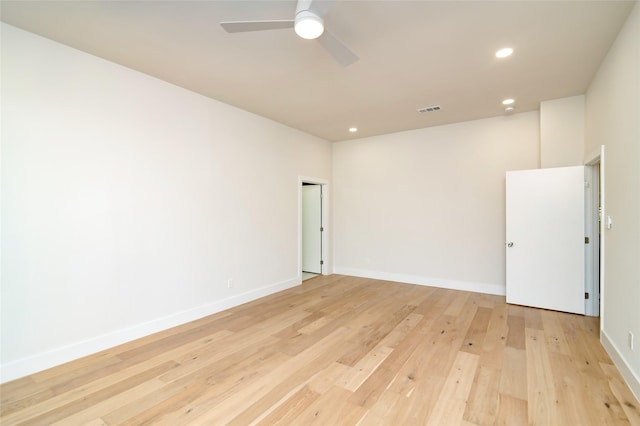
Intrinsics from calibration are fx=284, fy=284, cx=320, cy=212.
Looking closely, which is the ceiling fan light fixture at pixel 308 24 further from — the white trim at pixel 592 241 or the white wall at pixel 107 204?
the white trim at pixel 592 241

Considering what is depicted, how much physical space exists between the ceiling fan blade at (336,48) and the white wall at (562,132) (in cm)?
354

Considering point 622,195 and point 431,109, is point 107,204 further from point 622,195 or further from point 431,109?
point 622,195

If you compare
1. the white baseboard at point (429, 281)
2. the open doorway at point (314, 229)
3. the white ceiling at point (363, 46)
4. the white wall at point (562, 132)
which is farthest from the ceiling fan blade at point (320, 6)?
the white baseboard at point (429, 281)

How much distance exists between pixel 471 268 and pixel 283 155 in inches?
154

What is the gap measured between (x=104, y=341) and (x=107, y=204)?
4.64 feet

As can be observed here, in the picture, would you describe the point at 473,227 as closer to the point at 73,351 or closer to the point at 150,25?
the point at 150,25

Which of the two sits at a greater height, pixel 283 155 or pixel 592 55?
pixel 592 55

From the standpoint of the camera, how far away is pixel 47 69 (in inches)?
103

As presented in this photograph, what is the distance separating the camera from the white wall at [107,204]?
2482 millimetres

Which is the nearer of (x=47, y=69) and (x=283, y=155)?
(x=47, y=69)

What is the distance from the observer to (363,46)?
8.89 feet

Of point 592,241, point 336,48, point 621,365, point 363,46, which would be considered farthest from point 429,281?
point 336,48

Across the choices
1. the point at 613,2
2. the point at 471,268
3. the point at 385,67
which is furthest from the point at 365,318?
the point at 613,2

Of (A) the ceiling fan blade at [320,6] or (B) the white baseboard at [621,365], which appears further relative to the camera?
(B) the white baseboard at [621,365]
